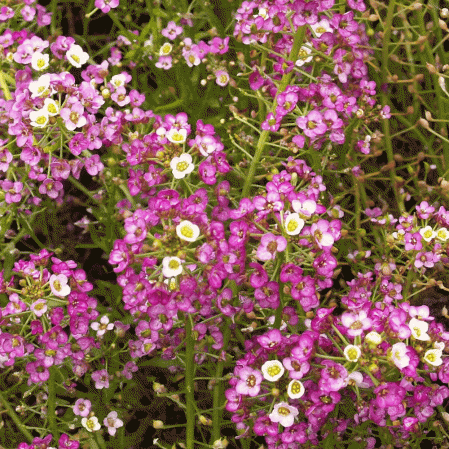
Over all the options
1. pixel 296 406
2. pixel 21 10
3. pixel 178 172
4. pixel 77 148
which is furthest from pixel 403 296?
pixel 21 10

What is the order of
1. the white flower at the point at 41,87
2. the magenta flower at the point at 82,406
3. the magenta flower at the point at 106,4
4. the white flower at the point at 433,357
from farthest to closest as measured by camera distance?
the magenta flower at the point at 106,4 → the magenta flower at the point at 82,406 → the white flower at the point at 41,87 → the white flower at the point at 433,357

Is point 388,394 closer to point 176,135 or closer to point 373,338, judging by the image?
point 373,338

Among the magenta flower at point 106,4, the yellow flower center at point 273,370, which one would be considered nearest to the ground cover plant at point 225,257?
the yellow flower center at point 273,370

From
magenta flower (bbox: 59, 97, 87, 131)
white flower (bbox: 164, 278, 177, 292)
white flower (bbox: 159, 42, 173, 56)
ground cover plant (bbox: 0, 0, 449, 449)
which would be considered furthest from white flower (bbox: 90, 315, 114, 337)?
white flower (bbox: 159, 42, 173, 56)

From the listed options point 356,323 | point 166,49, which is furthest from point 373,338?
point 166,49

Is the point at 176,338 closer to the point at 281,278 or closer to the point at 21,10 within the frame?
the point at 281,278

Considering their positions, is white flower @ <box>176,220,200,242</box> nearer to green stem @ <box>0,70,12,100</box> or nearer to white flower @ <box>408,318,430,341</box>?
white flower @ <box>408,318,430,341</box>

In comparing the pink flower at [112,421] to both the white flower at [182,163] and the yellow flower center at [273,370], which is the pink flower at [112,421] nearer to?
the yellow flower center at [273,370]
